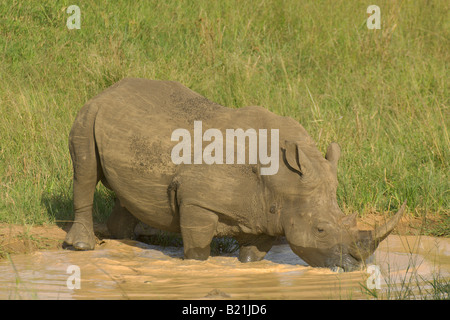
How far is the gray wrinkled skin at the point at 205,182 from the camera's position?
5152 millimetres

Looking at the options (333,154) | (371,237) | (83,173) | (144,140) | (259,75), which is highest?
(259,75)

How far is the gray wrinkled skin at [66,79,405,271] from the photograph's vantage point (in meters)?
5.15

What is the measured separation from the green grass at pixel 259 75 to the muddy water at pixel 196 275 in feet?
2.60

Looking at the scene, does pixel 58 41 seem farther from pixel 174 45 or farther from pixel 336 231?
pixel 336 231

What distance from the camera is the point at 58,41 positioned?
9.69 m

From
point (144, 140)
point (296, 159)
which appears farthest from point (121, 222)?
point (296, 159)

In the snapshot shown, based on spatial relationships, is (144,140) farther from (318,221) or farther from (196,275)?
(318,221)

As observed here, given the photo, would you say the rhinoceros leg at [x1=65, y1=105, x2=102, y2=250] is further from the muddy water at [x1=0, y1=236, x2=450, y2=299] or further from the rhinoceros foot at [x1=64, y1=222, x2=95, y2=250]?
the muddy water at [x1=0, y1=236, x2=450, y2=299]

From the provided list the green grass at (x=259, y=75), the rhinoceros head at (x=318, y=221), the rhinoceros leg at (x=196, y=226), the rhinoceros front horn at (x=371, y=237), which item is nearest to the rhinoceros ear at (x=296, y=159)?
the rhinoceros head at (x=318, y=221)

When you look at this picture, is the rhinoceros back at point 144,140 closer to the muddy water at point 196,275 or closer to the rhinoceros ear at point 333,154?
the muddy water at point 196,275

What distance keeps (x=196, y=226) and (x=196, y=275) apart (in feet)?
1.15

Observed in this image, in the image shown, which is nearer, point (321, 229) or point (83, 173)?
point (321, 229)

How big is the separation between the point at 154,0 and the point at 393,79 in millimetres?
3551

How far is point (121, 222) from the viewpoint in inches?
261
